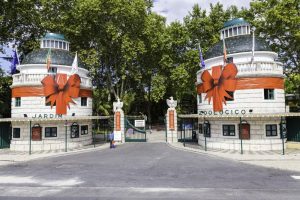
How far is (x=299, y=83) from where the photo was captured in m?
40.2

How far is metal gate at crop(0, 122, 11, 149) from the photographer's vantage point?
35.2m

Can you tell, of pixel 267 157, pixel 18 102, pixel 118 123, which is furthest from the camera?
pixel 118 123

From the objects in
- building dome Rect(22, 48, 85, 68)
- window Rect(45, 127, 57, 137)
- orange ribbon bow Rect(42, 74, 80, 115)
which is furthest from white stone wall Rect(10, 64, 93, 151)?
building dome Rect(22, 48, 85, 68)

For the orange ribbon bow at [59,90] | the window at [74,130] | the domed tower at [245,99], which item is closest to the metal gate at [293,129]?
the domed tower at [245,99]

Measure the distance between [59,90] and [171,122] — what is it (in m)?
14.4

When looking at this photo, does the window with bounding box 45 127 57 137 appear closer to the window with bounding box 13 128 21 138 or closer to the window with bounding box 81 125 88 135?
the window with bounding box 13 128 21 138

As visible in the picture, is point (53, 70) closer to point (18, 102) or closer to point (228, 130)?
point (18, 102)

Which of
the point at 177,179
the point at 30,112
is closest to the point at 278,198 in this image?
the point at 177,179

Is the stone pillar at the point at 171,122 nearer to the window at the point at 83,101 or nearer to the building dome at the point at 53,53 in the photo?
the window at the point at 83,101

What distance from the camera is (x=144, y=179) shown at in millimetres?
18484

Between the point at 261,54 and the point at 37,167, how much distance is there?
25333 mm

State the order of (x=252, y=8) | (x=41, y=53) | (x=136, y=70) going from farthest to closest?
1. (x=136, y=70)
2. (x=252, y=8)
3. (x=41, y=53)

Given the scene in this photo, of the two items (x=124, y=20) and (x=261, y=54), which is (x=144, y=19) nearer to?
(x=124, y=20)

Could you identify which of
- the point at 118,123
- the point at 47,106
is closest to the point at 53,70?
the point at 47,106
